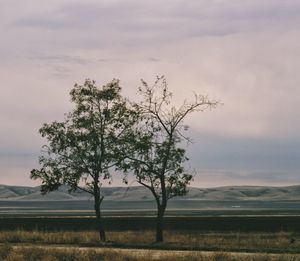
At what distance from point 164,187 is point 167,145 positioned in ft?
9.10

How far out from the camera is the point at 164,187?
47438 millimetres

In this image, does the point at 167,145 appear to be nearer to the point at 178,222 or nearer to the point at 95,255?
the point at 95,255

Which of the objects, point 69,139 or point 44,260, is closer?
point 44,260

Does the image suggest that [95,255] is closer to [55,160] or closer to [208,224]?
[55,160]

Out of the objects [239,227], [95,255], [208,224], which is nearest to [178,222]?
[208,224]

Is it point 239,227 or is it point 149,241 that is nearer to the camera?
point 149,241

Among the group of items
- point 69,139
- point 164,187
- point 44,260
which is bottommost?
point 44,260

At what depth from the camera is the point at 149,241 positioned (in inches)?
1885

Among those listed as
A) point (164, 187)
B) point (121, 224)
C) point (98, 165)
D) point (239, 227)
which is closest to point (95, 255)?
point (164, 187)

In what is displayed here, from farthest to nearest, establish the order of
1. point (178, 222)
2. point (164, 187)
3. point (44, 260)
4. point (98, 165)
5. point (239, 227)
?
point (178, 222) < point (239, 227) < point (98, 165) < point (164, 187) < point (44, 260)

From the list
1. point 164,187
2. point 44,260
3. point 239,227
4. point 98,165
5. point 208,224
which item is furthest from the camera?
point 208,224

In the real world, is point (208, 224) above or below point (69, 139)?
below

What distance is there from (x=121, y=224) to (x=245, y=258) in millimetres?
49395

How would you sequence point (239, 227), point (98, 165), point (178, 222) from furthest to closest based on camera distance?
point (178, 222)
point (239, 227)
point (98, 165)
